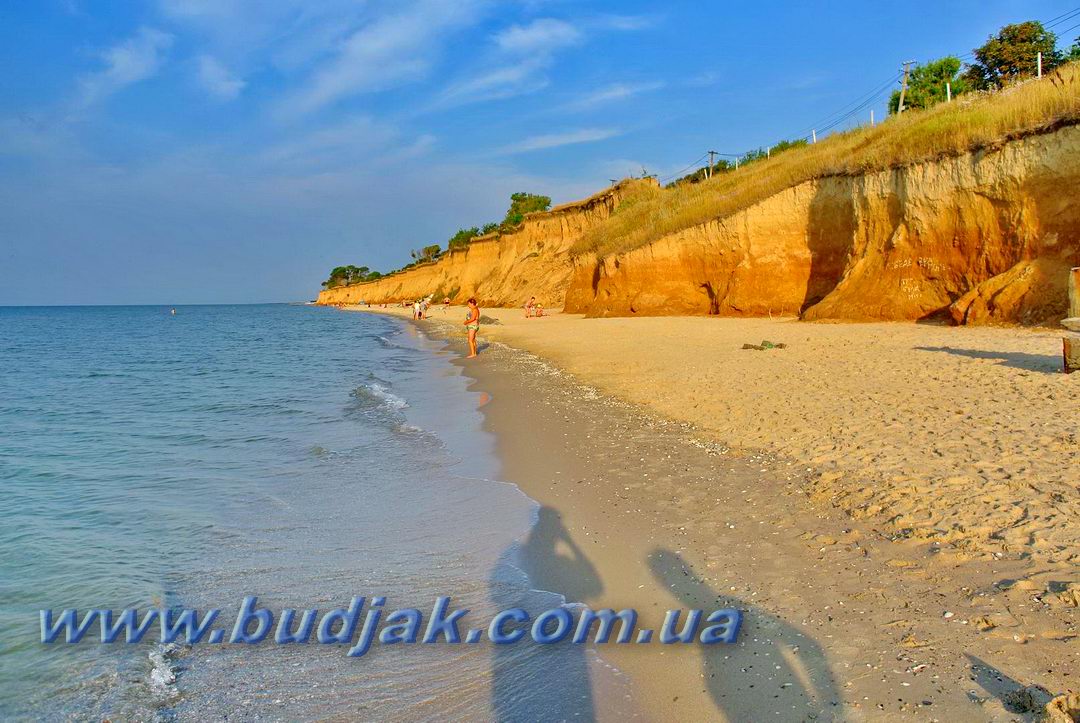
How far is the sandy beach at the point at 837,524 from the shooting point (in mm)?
2887

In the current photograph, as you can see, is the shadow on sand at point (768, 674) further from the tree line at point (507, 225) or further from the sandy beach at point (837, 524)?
the tree line at point (507, 225)

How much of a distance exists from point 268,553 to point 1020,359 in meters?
9.61

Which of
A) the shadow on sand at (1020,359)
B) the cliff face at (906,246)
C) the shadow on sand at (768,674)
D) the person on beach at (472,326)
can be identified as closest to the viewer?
the shadow on sand at (768,674)

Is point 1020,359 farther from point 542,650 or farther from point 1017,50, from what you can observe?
point 1017,50

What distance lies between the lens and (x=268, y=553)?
16.8 feet

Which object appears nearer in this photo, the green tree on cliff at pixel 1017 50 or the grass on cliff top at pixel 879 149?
the grass on cliff top at pixel 879 149

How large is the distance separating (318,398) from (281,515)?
8132mm

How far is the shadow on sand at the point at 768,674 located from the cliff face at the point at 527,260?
41482 mm

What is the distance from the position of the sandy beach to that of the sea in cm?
55

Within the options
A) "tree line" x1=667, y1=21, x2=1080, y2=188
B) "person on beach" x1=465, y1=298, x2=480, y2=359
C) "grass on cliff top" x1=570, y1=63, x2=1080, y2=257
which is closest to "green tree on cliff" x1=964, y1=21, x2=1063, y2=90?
"tree line" x1=667, y1=21, x2=1080, y2=188

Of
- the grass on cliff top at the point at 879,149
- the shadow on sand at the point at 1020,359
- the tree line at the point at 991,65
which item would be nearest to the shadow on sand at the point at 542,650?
the shadow on sand at the point at 1020,359

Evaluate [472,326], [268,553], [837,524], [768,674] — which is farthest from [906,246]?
[268,553]

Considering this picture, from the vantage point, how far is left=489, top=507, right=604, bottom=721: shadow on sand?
3.00 meters

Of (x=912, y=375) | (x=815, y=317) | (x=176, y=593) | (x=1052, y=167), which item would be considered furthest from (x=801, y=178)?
(x=176, y=593)
